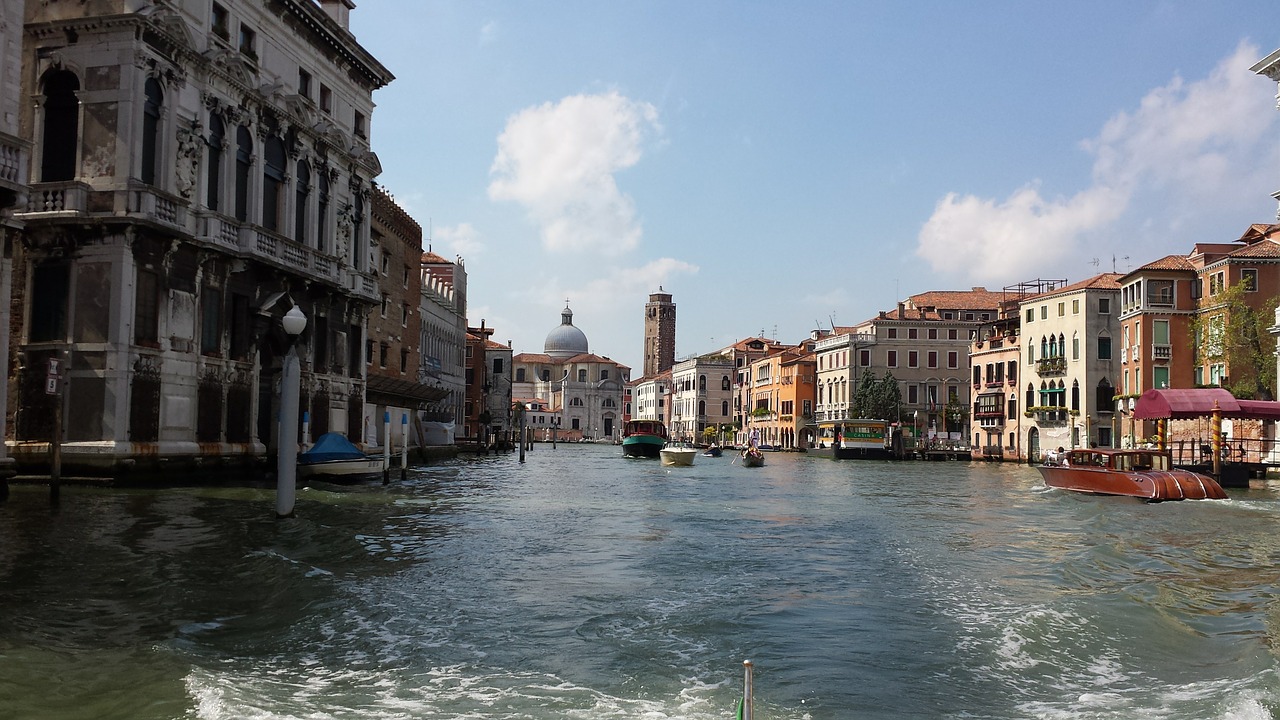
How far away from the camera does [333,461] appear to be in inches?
862

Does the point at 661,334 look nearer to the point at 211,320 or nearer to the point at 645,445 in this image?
the point at 645,445

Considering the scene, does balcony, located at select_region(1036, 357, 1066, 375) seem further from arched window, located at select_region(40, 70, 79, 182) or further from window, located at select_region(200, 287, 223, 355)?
arched window, located at select_region(40, 70, 79, 182)

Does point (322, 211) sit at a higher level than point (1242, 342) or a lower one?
higher

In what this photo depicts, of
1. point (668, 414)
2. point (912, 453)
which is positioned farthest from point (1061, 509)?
point (668, 414)

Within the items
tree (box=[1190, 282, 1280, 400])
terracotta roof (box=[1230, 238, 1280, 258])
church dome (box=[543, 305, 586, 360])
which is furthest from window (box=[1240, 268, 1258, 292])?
church dome (box=[543, 305, 586, 360])

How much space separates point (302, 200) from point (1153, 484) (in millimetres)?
21489

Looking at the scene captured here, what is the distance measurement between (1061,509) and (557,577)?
588 inches

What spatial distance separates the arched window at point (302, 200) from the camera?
26328 mm

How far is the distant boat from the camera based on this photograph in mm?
21703

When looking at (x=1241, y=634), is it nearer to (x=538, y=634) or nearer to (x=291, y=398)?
(x=538, y=634)

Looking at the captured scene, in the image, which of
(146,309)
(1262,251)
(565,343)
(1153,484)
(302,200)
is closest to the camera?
(146,309)

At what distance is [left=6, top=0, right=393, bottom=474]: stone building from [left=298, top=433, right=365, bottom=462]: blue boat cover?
4.74 ft

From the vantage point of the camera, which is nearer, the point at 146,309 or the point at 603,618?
the point at 603,618

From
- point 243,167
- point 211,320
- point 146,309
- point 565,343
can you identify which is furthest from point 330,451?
point 565,343
